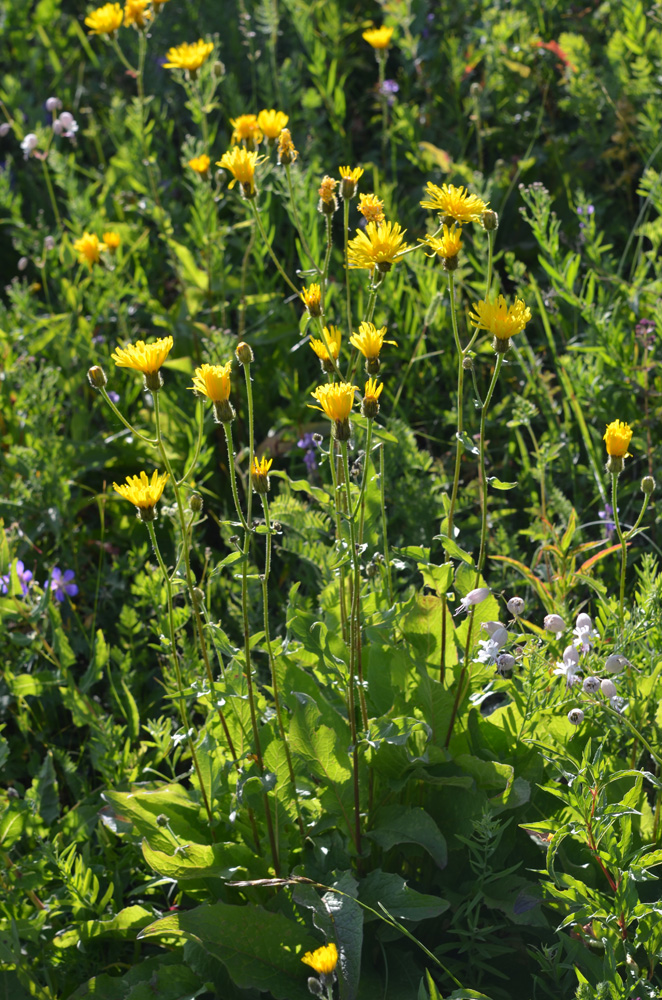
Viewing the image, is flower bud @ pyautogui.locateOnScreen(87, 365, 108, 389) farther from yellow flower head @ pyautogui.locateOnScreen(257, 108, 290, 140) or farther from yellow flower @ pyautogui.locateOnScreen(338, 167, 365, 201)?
yellow flower head @ pyautogui.locateOnScreen(257, 108, 290, 140)

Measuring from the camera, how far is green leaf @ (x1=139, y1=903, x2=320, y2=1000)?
145 centimetres

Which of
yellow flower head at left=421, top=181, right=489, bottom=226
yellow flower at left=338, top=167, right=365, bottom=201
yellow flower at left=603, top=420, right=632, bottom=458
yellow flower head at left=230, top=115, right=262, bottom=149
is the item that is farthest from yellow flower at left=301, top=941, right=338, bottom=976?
yellow flower head at left=230, top=115, right=262, bottom=149

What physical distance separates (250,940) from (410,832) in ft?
0.99

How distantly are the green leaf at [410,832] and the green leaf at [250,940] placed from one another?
19 centimetres

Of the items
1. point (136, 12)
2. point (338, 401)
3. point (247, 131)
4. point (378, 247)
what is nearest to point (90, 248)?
point (136, 12)

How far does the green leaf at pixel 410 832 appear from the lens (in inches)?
57.7

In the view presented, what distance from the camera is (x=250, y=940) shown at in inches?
57.5

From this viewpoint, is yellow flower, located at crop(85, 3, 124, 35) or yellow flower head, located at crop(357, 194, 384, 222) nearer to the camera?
yellow flower head, located at crop(357, 194, 384, 222)

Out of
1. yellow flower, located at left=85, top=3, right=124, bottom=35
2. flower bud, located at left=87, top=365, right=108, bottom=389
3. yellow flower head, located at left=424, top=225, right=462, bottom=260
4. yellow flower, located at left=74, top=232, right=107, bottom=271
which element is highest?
yellow flower, located at left=85, top=3, right=124, bottom=35

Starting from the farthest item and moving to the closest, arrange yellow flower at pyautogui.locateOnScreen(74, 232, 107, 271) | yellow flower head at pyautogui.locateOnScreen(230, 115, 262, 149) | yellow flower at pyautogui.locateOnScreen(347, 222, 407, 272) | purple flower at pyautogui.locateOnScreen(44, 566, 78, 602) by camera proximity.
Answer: yellow flower at pyautogui.locateOnScreen(74, 232, 107, 271) → purple flower at pyautogui.locateOnScreen(44, 566, 78, 602) → yellow flower head at pyautogui.locateOnScreen(230, 115, 262, 149) → yellow flower at pyautogui.locateOnScreen(347, 222, 407, 272)

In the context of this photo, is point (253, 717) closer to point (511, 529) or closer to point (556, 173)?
point (511, 529)

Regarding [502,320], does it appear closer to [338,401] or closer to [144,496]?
[338,401]

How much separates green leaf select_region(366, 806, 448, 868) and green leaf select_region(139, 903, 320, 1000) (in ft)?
0.64

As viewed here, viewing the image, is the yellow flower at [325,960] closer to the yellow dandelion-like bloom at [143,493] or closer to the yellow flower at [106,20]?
the yellow dandelion-like bloom at [143,493]
